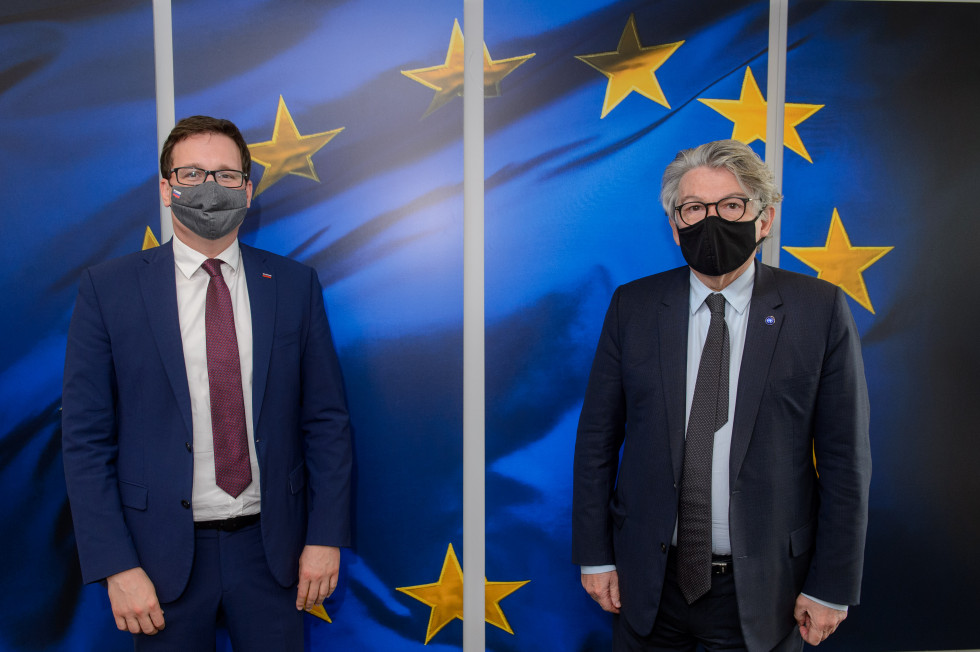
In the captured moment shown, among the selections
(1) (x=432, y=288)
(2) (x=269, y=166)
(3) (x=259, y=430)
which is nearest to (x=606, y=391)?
(1) (x=432, y=288)

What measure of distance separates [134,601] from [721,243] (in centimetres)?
163

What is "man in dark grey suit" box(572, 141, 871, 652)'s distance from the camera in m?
1.38

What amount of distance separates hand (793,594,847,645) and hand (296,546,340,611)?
119 centimetres

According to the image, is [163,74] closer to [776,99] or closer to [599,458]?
[599,458]

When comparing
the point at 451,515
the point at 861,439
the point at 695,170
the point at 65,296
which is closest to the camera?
the point at 861,439

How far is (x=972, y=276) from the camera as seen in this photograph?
2.10 m

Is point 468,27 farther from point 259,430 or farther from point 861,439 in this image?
point 861,439

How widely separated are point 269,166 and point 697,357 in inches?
56.5

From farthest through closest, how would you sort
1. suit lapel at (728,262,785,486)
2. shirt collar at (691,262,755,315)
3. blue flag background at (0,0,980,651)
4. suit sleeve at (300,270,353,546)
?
1. blue flag background at (0,0,980,651)
2. suit sleeve at (300,270,353,546)
3. shirt collar at (691,262,755,315)
4. suit lapel at (728,262,785,486)

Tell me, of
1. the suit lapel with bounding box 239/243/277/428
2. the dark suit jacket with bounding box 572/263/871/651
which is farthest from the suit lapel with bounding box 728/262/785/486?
the suit lapel with bounding box 239/243/277/428

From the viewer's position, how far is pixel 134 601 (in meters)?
1.39

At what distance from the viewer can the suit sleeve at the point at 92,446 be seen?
1.38 m

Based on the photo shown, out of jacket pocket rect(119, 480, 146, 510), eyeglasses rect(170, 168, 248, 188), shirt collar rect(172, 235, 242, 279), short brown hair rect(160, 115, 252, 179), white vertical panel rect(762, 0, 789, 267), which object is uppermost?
white vertical panel rect(762, 0, 789, 267)

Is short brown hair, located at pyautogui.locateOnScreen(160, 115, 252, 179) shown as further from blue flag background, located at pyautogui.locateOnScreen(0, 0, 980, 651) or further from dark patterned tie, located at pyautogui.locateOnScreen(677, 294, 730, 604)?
dark patterned tie, located at pyautogui.locateOnScreen(677, 294, 730, 604)
